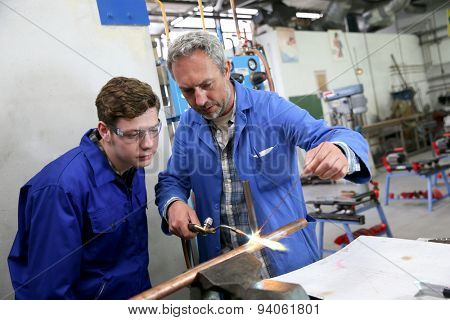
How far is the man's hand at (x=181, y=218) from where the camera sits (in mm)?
932

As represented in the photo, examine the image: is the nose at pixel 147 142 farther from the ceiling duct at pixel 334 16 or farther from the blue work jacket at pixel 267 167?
the ceiling duct at pixel 334 16

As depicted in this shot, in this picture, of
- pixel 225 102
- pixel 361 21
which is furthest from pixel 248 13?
pixel 225 102

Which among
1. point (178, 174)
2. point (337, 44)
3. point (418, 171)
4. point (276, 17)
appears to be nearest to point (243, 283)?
point (178, 174)

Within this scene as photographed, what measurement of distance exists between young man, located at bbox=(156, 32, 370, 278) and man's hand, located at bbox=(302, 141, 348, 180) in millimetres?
164

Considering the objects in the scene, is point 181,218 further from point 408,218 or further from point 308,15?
point 308,15

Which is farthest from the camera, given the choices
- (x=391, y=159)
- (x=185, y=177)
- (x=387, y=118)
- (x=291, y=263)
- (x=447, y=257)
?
(x=387, y=118)

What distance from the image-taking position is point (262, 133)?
3.39 feet

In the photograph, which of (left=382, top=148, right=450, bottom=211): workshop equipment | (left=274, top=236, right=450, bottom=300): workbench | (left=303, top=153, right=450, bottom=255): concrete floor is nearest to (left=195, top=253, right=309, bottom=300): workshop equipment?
(left=274, top=236, right=450, bottom=300): workbench

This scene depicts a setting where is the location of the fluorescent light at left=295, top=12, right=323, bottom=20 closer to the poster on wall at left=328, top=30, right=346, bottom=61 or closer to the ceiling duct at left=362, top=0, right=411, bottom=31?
the poster on wall at left=328, top=30, right=346, bottom=61

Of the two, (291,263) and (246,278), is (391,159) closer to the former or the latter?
(291,263)

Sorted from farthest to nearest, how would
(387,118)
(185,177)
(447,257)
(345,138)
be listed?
1. (387,118)
2. (185,177)
3. (345,138)
4. (447,257)

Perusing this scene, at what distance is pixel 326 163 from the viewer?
71cm
